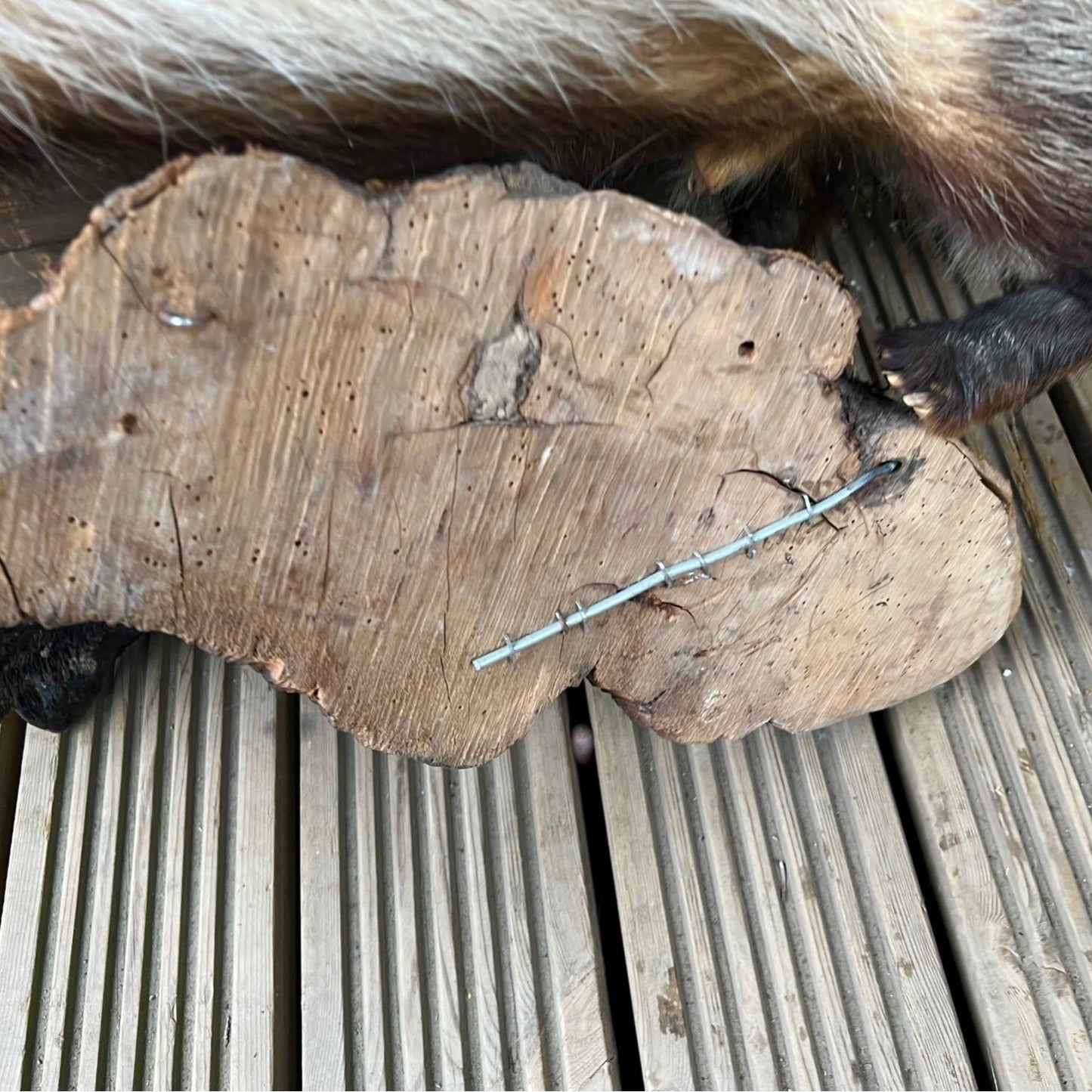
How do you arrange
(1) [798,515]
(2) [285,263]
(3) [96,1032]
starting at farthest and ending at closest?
1. (3) [96,1032]
2. (1) [798,515]
3. (2) [285,263]

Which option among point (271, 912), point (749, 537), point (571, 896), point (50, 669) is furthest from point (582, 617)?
point (50, 669)

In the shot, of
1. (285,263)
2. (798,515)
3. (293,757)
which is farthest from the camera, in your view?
(293,757)

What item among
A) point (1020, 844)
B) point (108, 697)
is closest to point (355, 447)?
point (108, 697)

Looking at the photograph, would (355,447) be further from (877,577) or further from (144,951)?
(144,951)

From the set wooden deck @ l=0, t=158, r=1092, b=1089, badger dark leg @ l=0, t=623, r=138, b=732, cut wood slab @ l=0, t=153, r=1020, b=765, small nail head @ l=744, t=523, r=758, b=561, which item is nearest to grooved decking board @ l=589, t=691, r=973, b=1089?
wooden deck @ l=0, t=158, r=1092, b=1089

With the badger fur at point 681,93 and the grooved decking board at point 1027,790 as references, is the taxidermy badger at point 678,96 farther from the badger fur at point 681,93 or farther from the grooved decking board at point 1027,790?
the grooved decking board at point 1027,790

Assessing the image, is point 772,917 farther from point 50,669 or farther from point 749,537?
point 50,669

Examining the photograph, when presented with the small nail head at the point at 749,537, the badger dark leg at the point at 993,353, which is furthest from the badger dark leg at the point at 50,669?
the badger dark leg at the point at 993,353
